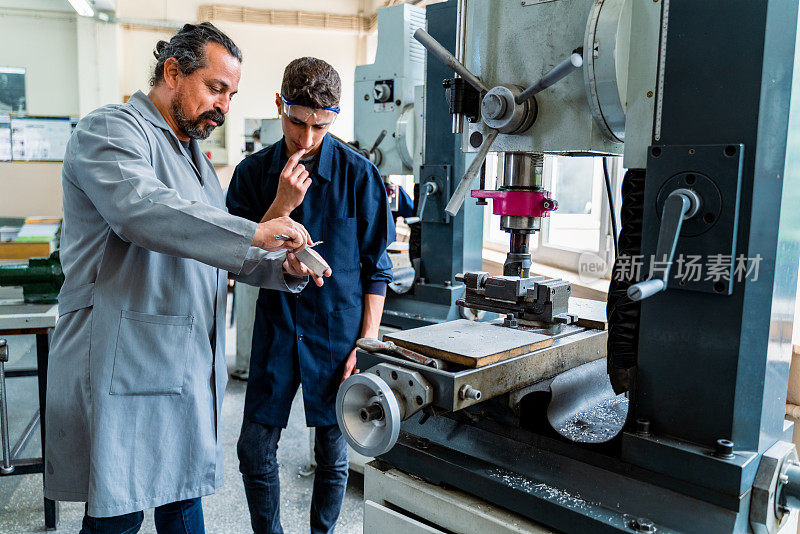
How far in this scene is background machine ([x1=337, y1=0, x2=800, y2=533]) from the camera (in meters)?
0.72

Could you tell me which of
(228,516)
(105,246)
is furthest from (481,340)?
(228,516)

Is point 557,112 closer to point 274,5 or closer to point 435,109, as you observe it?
point 435,109

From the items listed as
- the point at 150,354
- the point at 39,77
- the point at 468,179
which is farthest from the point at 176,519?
the point at 39,77

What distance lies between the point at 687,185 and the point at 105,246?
0.93 metres

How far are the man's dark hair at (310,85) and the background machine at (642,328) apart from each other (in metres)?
0.43

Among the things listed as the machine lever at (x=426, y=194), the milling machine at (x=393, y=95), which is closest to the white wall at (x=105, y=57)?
the milling machine at (x=393, y=95)

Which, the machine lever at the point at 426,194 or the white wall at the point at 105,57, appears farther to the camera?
the white wall at the point at 105,57

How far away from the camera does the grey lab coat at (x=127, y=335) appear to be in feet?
3.37

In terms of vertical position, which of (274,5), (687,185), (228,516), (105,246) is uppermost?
(274,5)

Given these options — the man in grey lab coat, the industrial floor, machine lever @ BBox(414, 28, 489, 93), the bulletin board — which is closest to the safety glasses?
the man in grey lab coat

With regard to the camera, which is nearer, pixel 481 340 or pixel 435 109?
pixel 481 340

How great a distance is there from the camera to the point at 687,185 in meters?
0.75

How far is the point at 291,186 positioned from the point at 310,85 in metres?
0.29

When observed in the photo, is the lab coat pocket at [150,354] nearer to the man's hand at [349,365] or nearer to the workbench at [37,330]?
the man's hand at [349,365]
